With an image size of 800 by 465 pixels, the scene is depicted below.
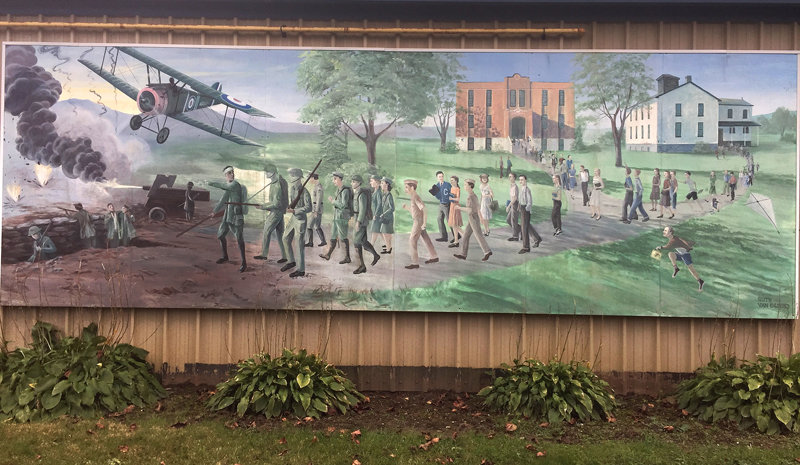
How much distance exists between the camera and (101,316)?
22.9 ft

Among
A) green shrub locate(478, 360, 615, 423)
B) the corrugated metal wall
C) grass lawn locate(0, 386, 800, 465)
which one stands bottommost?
grass lawn locate(0, 386, 800, 465)

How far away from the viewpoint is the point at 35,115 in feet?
22.5

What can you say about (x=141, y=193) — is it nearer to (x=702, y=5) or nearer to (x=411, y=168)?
(x=411, y=168)

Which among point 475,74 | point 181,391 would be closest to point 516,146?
point 475,74

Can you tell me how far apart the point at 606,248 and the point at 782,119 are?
8.06 ft

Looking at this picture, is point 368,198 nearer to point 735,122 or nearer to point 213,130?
point 213,130

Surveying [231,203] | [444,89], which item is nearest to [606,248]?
[444,89]

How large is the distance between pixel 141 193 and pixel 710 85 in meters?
6.64

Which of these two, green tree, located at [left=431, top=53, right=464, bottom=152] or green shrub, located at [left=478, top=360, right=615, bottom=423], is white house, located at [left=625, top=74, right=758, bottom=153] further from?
green shrub, located at [left=478, top=360, right=615, bottom=423]

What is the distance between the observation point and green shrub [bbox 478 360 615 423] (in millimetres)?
6004

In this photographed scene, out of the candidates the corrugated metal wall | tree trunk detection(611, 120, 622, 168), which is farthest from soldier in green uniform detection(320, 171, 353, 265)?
tree trunk detection(611, 120, 622, 168)

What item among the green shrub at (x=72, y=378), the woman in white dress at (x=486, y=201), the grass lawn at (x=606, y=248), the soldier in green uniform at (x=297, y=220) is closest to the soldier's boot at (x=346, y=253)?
the grass lawn at (x=606, y=248)

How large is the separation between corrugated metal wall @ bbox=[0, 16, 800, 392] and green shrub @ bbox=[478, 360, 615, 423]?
535 mm

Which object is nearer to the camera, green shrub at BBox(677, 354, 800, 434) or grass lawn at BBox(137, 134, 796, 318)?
green shrub at BBox(677, 354, 800, 434)
